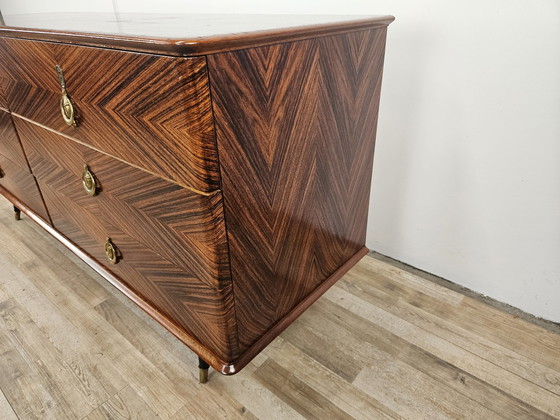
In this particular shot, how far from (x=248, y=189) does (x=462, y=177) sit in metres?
0.59

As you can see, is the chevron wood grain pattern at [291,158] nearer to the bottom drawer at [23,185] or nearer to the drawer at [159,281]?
the drawer at [159,281]

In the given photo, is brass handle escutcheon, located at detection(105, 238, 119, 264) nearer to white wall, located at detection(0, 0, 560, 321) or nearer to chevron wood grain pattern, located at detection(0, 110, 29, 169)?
chevron wood grain pattern, located at detection(0, 110, 29, 169)

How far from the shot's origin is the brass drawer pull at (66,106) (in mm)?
658

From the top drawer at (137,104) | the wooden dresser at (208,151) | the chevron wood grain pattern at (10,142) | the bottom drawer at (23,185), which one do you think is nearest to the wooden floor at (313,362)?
the wooden dresser at (208,151)

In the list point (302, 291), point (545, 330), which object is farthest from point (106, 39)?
point (545, 330)

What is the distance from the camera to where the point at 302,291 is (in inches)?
33.3

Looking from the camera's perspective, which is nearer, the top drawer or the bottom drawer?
the top drawer

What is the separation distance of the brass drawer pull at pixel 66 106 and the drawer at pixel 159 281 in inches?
8.3

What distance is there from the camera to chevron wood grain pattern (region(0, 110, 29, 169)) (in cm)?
97

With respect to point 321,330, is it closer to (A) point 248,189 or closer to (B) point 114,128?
(A) point 248,189

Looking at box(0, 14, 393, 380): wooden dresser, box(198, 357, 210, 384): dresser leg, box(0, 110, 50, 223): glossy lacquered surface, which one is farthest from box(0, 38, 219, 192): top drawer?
box(198, 357, 210, 384): dresser leg

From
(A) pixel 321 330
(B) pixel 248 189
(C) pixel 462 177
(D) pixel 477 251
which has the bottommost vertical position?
(A) pixel 321 330

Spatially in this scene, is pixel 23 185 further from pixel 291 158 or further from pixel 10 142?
pixel 291 158

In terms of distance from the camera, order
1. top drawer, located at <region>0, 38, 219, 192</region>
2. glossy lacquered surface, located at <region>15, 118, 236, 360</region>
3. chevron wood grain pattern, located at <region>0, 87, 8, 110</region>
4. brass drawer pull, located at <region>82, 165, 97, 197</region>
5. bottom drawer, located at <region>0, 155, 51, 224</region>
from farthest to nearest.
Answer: bottom drawer, located at <region>0, 155, 51, 224</region>, chevron wood grain pattern, located at <region>0, 87, 8, 110</region>, brass drawer pull, located at <region>82, 165, 97, 197</region>, glossy lacquered surface, located at <region>15, 118, 236, 360</region>, top drawer, located at <region>0, 38, 219, 192</region>
